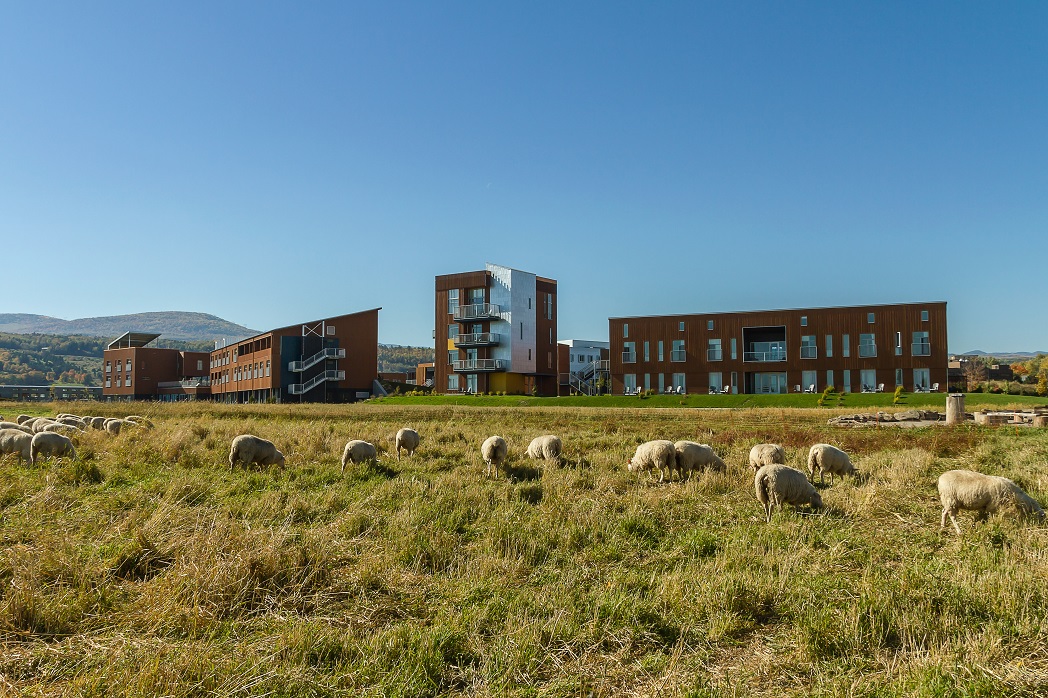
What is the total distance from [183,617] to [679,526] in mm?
6388

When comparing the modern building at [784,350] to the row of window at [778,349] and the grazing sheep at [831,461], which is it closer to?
the row of window at [778,349]

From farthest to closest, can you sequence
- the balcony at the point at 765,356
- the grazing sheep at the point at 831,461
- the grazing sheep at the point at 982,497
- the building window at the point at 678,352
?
the building window at the point at 678,352 < the balcony at the point at 765,356 < the grazing sheep at the point at 831,461 < the grazing sheep at the point at 982,497

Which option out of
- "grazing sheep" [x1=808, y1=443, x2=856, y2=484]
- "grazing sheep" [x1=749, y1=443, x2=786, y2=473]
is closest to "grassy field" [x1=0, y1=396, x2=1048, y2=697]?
"grazing sheep" [x1=808, y1=443, x2=856, y2=484]

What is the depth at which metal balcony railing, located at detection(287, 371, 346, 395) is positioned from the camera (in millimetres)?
74688

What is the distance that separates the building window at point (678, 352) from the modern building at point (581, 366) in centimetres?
1099

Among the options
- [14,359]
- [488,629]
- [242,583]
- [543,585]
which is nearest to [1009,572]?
[543,585]

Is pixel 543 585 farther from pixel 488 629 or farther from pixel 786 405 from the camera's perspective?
pixel 786 405

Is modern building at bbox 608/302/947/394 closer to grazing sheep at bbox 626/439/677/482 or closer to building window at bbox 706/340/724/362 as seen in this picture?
building window at bbox 706/340/724/362

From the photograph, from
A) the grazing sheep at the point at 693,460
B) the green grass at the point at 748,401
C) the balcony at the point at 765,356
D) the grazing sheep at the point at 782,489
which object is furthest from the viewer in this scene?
the balcony at the point at 765,356

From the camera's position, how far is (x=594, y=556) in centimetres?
785

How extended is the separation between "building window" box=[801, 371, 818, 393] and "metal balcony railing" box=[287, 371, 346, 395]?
4904 cm

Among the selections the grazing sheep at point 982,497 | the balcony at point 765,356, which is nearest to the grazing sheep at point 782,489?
the grazing sheep at point 982,497

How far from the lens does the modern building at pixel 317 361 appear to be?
74875mm

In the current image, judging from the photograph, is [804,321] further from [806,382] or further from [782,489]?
[782,489]
